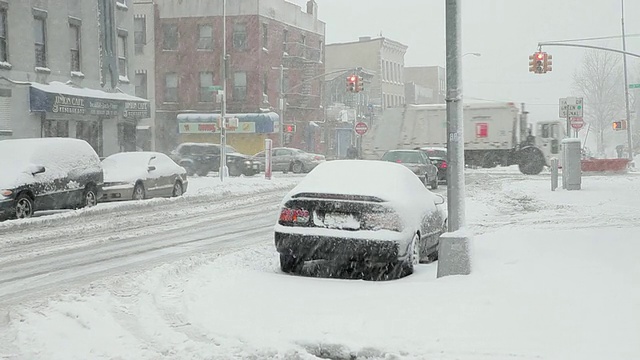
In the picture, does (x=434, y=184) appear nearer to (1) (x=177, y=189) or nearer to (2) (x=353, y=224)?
(1) (x=177, y=189)

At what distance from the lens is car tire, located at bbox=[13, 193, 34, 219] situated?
16922mm

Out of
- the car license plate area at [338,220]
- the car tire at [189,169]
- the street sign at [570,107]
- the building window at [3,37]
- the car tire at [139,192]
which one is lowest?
the car tire at [139,192]

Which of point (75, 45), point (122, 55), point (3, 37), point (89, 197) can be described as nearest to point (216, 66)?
point (122, 55)

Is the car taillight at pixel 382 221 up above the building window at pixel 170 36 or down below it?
below

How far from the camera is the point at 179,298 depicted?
322 inches

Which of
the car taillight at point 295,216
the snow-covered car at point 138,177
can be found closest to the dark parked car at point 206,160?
the snow-covered car at point 138,177

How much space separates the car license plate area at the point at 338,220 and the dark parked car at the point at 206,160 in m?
31.0

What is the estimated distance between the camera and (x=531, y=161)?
39.8m

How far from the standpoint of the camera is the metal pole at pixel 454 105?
913cm

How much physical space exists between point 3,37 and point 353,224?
22.6 m

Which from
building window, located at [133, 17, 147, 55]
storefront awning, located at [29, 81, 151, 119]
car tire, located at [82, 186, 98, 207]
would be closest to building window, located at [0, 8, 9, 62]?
storefront awning, located at [29, 81, 151, 119]

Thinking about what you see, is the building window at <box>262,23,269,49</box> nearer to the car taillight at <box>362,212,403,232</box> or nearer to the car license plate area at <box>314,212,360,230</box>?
the car license plate area at <box>314,212,360,230</box>

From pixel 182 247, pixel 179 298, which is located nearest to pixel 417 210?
pixel 179 298

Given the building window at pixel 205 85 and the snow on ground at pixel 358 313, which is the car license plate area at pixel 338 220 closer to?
the snow on ground at pixel 358 313
